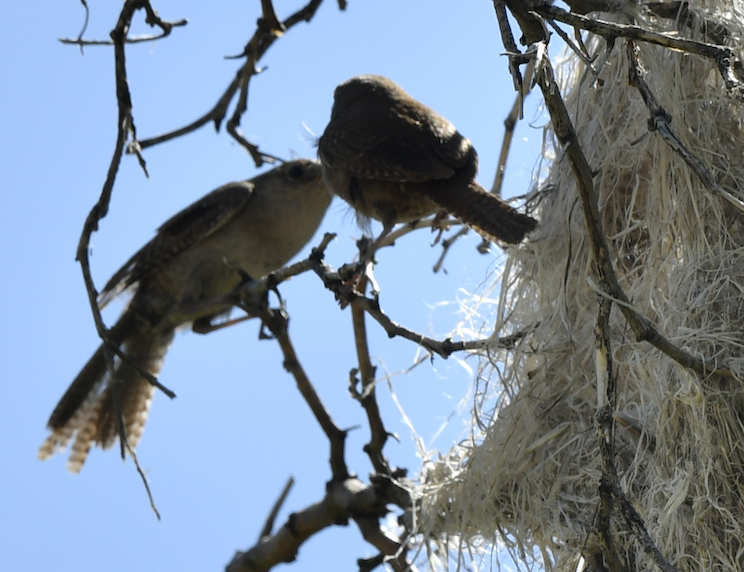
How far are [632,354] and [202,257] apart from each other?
9.39 ft

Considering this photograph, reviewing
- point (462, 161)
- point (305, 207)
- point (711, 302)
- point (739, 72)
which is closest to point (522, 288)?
point (462, 161)

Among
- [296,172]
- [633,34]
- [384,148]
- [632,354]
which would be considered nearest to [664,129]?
[633,34]

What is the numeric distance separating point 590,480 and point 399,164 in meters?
1.29

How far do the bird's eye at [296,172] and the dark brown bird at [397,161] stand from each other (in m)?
0.98

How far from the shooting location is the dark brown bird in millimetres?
3129

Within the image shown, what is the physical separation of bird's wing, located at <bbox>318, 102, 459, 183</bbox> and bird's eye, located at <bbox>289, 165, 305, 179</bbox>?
3.70ft

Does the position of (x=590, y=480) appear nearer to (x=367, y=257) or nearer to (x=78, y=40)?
(x=367, y=257)

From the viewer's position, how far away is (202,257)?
4.80m

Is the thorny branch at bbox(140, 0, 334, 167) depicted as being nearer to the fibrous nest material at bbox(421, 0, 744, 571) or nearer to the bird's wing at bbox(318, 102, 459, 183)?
the bird's wing at bbox(318, 102, 459, 183)

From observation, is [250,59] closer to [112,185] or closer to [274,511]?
[112,185]

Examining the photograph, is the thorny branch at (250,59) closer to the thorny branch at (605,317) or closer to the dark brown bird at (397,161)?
the dark brown bird at (397,161)

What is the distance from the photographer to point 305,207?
15.6ft

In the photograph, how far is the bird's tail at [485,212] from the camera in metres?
2.79

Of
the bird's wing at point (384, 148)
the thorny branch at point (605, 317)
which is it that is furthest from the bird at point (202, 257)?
the thorny branch at point (605, 317)
